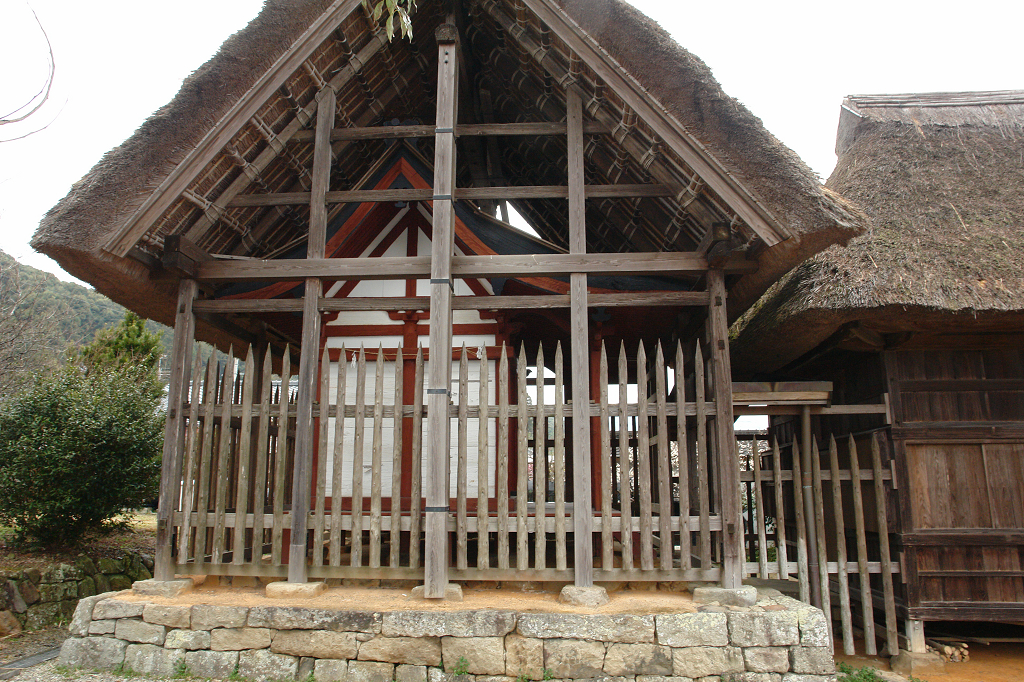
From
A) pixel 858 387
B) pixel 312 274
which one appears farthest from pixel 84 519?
pixel 858 387

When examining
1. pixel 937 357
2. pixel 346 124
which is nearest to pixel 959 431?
Result: pixel 937 357

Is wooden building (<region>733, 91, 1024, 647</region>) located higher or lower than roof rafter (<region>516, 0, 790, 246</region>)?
lower

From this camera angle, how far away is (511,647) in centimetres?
433

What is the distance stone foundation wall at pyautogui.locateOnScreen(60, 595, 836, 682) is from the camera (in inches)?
169

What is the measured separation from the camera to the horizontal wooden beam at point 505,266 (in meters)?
5.13

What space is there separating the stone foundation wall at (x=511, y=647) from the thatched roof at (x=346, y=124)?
111 inches

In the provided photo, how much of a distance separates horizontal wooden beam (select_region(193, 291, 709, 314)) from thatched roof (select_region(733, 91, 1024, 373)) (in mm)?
1701

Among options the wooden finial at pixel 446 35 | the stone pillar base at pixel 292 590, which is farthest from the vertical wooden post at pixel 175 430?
the wooden finial at pixel 446 35

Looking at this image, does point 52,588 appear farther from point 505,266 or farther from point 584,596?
point 505,266

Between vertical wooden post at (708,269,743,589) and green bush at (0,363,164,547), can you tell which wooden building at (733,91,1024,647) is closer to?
vertical wooden post at (708,269,743,589)

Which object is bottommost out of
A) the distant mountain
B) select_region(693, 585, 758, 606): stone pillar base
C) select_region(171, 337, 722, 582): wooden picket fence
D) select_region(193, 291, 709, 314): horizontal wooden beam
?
select_region(693, 585, 758, 606): stone pillar base

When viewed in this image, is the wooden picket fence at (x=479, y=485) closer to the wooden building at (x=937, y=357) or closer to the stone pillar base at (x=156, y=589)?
the stone pillar base at (x=156, y=589)

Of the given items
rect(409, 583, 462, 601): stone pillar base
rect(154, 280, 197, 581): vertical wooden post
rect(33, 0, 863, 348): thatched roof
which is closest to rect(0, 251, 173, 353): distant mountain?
rect(154, 280, 197, 581): vertical wooden post

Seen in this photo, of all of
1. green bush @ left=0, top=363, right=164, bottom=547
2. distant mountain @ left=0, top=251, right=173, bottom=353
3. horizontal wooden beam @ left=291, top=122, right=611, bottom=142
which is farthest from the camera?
distant mountain @ left=0, top=251, right=173, bottom=353
